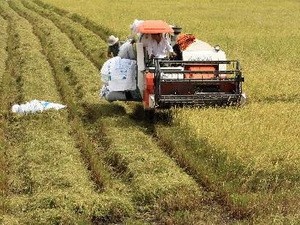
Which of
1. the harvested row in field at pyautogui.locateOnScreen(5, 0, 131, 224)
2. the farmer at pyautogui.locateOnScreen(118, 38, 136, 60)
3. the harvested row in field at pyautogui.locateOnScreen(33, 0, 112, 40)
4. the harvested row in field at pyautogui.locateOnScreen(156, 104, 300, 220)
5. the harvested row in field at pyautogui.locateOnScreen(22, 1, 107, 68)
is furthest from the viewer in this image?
the harvested row in field at pyautogui.locateOnScreen(33, 0, 112, 40)

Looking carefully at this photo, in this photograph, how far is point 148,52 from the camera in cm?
1288

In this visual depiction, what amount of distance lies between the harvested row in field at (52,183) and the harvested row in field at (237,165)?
1421 millimetres

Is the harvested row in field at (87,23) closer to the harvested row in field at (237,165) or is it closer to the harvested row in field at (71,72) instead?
the harvested row in field at (71,72)

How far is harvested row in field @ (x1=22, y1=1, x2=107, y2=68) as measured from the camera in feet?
65.3

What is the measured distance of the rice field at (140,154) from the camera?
7816 millimetres

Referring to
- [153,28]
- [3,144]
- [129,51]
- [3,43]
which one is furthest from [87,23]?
[3,144]

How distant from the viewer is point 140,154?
9703 mm

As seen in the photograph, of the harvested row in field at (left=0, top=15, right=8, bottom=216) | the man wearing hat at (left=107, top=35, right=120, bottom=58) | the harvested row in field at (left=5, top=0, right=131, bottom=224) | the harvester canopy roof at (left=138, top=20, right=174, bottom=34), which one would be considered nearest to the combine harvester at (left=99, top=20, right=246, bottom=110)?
the harvester canopy roof at (left=138, top=20, right=174, bottom=34)

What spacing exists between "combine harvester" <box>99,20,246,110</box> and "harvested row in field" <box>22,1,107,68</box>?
5.75m

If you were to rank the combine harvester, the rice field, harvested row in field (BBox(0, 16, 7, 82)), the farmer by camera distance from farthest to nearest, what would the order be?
harvested row in field (BBox(0, 16, 7, 82)) < the farmer < the combine harvester < the rice field

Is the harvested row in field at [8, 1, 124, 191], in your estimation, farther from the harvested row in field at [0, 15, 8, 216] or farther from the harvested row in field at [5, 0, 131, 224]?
the harvested row in field at [0, 15, 8, 216]

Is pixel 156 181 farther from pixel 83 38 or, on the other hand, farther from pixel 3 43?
pixel 83 38

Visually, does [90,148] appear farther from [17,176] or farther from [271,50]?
[271,50]

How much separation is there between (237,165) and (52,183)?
2.55 meters
